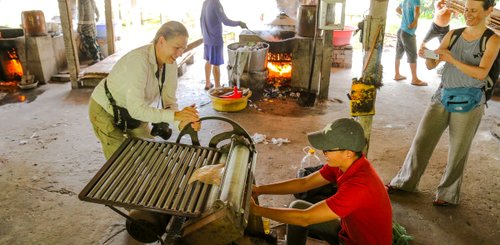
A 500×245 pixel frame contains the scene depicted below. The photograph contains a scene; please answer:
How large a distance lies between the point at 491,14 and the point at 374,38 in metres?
5.07

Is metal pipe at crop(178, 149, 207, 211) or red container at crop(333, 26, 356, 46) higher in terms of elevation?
red container at crop(333, 26, 356, 46)

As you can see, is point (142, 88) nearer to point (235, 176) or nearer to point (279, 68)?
point (235, 176)

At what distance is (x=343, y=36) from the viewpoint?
32.7 feet

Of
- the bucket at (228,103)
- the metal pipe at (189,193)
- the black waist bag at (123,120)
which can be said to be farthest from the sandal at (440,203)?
the bucket at (228,103)

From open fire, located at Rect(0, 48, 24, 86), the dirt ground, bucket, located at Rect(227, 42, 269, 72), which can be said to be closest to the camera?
the dirt ground

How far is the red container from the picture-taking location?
32.3 ft

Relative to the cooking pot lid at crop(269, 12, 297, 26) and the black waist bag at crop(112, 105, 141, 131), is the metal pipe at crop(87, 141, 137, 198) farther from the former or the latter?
the cooking pot lid at crop(269, 12, 297, 26)

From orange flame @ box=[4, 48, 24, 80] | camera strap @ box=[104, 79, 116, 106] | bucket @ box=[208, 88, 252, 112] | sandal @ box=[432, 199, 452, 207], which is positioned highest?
camera strap @ box=[104, 79, 116, 106]

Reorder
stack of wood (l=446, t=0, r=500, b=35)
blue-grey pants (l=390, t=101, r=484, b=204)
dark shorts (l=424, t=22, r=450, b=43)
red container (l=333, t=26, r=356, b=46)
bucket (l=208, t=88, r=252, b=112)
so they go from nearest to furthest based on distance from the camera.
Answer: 1. blue-grey pants (l=390, t=101, r=484, b=204)
2. stack of wood (l=446, t=0, r=500, b=35)
3. bucket (l=208, t=88, r=252, b=112)
4. dark shorts (l=424, t=22, r=450, b=43)
5. red container (l=333, t=26, r=356, b=46)

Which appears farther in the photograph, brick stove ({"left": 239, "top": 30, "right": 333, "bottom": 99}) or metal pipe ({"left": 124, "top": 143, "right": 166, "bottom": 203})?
brick stove ({"left": 239, "top": 30, "right": 333, "bottom": 99})

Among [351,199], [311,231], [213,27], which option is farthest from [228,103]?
[351,199]

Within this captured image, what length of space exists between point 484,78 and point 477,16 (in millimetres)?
601

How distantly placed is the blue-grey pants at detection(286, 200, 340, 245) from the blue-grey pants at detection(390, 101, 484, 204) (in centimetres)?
178

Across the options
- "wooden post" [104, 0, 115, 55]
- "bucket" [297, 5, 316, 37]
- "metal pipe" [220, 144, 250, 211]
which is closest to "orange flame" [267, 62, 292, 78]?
"bucket" [297, 5, 316, 37]
